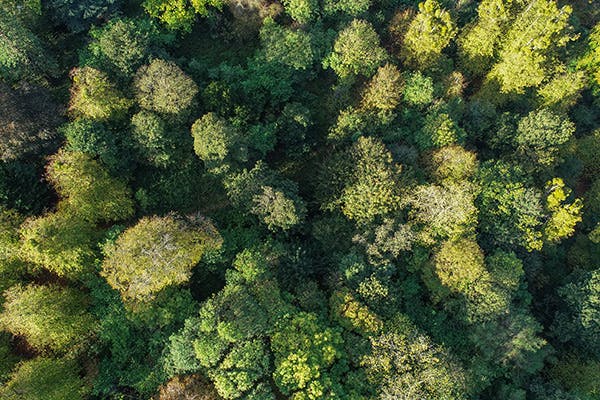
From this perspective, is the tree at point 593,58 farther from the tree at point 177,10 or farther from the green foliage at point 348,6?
the tree at point 177,10

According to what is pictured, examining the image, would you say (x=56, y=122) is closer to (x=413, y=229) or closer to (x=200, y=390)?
(x=200, y=390)

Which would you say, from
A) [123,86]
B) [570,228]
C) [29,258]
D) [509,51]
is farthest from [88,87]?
[570,228]

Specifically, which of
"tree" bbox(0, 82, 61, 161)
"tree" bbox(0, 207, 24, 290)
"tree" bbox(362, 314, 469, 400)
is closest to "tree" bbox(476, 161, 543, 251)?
"tree" bbox(362, 314, 469, 400)

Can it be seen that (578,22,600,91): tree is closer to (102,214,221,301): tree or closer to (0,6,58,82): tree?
(102,214,221,301): tree

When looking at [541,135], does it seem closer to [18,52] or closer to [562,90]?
[562,90]

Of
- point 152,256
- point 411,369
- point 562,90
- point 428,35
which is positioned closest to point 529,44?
point 562,90

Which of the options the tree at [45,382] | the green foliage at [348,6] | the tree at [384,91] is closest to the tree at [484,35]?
the tree at [384,91]
